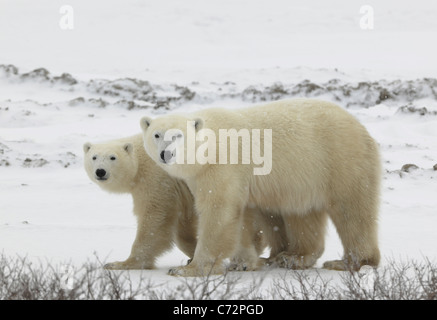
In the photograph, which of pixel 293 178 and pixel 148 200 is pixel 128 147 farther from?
pixel 293 178

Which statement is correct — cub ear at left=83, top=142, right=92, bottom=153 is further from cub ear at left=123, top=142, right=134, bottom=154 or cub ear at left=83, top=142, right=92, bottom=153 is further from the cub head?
the cub head

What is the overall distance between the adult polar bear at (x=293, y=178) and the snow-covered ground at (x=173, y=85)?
1.05 feet

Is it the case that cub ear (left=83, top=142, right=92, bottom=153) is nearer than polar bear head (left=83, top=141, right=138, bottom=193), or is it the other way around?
polar bear head (left=83, top=141, right=138, bottom=193)

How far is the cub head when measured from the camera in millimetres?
4227

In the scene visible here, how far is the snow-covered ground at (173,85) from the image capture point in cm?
637

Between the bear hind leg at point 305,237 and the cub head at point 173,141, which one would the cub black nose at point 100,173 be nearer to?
the cub head at point 173,141

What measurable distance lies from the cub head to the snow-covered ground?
73 cm

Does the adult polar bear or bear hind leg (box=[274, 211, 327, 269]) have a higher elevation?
the adult polar bear

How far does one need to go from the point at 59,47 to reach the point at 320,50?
9194 millimetres

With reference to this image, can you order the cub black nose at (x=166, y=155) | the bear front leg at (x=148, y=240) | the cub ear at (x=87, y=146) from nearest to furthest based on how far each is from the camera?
the cub black nose at (x=166, y=155)
the bear front leg at (x=148, y=240)
the cub ear at (x=87, y=146)

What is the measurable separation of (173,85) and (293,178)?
13.7m

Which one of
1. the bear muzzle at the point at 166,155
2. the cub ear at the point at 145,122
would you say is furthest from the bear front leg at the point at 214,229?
the cub ear at the point at 145,122

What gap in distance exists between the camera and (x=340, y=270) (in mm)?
4715

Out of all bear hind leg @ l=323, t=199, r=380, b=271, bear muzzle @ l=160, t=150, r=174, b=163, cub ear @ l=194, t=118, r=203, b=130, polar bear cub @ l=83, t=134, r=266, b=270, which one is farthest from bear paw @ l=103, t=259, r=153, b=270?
bear hind leg @ l=323, t=199, r=380, b=271
